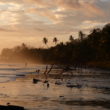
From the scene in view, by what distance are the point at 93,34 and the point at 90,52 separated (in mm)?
18947

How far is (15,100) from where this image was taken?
26859mm

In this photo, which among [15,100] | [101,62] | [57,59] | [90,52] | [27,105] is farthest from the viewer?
[57,59]

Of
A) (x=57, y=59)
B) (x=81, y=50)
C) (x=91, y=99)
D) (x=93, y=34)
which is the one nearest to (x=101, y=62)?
(x=93, y=34)

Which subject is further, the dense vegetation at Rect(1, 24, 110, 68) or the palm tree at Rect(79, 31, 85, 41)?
the palm tree at Rect(79, 31, 85, 41)

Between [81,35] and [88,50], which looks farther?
[81,35]

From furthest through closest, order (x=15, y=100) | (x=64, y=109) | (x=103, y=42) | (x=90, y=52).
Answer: (x=90, y=52) → (x=103, y=42) → (x=15, y=100) → (x=64, y=109)

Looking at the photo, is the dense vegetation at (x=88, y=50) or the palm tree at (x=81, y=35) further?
the palm tree at (x=81, y=35)

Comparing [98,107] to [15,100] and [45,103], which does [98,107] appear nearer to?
[45,103]

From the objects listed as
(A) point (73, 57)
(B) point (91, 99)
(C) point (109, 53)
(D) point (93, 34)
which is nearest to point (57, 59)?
(A) point (73, 57)

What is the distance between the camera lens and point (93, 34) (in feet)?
418

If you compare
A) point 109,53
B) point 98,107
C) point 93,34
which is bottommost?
point 98,107

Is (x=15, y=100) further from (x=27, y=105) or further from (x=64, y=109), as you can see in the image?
(x=64, y=109)

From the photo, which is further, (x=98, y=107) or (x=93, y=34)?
(x=93, y=34)

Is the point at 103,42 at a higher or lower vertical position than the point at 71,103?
higher
